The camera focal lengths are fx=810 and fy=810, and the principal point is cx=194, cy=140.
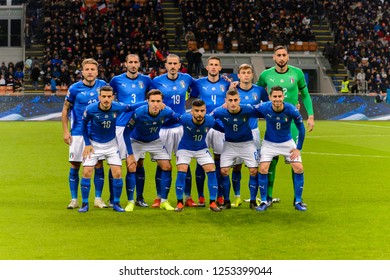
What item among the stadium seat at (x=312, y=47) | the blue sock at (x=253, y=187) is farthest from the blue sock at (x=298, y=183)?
the stadium seat at (x=312, y=47)

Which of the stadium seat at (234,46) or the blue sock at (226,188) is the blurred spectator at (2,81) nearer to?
the stadium seat at (234,46)

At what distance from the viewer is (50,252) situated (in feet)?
28.0

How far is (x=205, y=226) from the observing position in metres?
10.2

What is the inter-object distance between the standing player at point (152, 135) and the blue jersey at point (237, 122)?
0.66 metres

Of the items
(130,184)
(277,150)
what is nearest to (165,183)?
(130,184)

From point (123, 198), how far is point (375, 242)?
5003mm

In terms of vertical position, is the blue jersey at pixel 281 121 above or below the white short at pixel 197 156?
above

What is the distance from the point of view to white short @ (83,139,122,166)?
11.4 meters

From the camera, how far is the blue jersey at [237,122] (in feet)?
37.6

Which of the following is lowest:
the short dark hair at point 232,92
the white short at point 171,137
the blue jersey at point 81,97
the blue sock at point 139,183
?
the blue sock at point 139,183

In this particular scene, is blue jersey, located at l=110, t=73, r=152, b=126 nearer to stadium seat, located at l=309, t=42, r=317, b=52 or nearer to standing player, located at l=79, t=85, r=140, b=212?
standing player, located at l=79, t=85, r=140, b=212

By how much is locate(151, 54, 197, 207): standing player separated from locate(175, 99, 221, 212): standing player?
0.42 metres

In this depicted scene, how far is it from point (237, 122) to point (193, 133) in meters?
0.65

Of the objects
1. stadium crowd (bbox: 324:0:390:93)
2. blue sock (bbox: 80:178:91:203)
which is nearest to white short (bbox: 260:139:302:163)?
blue sock (bbox: 80:178:91:203)
